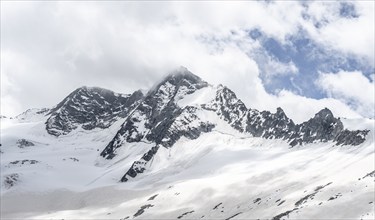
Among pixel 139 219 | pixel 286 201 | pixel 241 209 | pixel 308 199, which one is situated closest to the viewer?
pixel 308 199

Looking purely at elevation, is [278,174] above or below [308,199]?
above

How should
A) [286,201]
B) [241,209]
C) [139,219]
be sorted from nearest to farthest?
1. [286,201]
2. [241,209]
3. [139,219]

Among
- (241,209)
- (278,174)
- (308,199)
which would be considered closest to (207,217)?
(241,209)

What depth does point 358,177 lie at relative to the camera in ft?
472

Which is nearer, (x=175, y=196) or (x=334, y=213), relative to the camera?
(x=334, y=213)

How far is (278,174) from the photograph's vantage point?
199625mm

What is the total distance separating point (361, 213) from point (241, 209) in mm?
62219

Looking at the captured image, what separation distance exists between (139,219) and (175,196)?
27.2 m

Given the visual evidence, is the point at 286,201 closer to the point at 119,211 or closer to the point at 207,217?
the point at 207,217

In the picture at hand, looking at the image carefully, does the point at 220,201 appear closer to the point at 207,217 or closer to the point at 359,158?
the point at 207,217

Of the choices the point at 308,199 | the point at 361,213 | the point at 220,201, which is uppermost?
the point at 220,201

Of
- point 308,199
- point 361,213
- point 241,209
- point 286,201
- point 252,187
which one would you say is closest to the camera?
point 361,213

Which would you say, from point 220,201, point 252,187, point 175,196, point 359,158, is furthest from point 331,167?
point 175,196

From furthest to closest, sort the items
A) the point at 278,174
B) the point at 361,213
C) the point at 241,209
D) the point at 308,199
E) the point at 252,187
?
the point at 278,174
the point at 252,187
the point at 241,209
the point at 308,199
the point at 361,213
